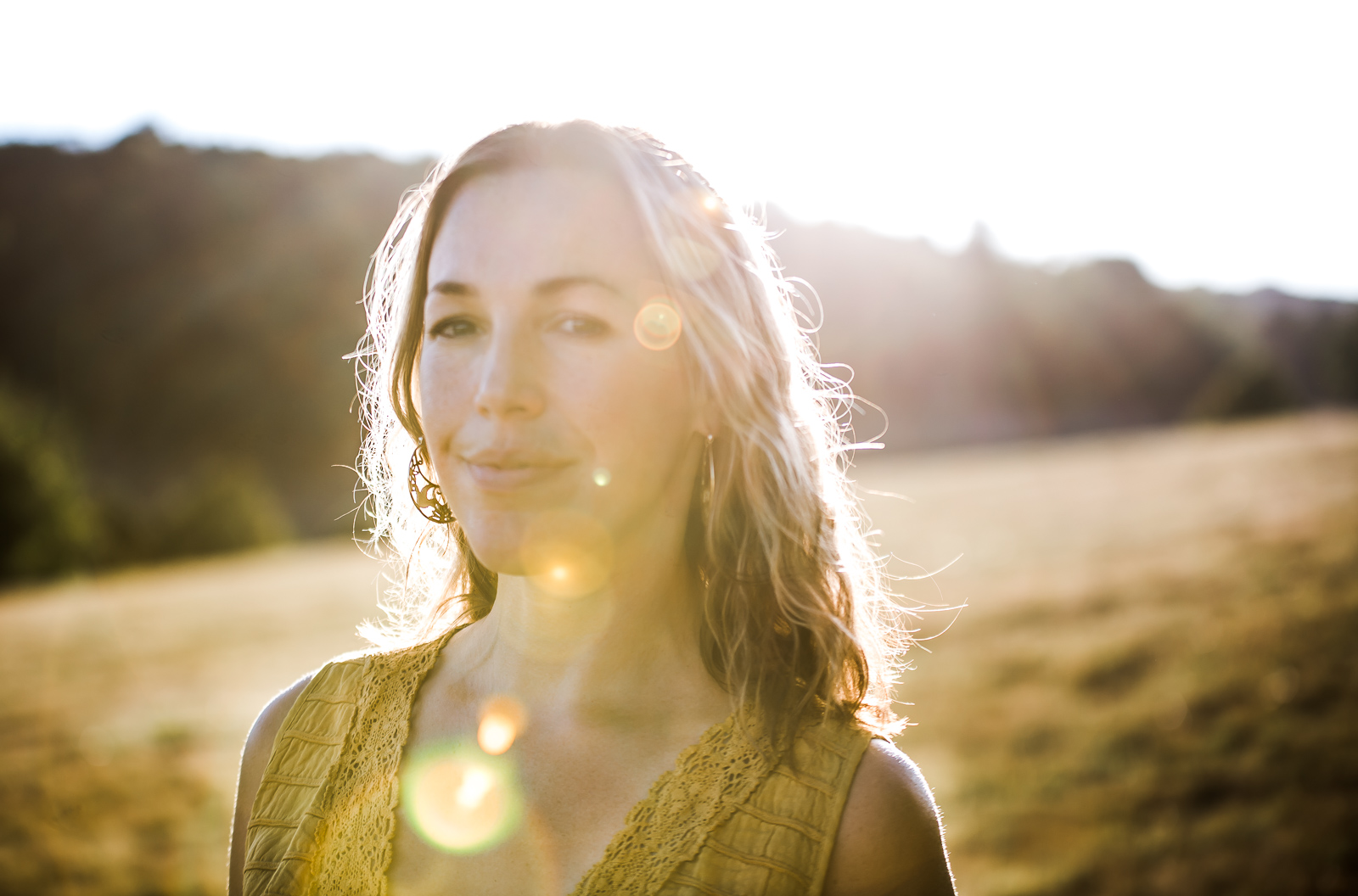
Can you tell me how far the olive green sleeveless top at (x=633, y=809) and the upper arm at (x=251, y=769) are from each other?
0.05 m

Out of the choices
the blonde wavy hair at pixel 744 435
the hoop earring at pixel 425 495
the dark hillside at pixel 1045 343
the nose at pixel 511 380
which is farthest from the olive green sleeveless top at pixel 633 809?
the dark hillside at pixel 1045 343

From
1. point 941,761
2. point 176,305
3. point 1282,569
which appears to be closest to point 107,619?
point 941,761

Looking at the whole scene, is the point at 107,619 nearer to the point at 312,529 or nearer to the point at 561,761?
the point at 561,761

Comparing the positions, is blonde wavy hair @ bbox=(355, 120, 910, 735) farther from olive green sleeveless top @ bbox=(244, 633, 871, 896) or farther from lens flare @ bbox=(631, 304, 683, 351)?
olive green sleeveless top @ bbox=(244, 633, 871, 896)

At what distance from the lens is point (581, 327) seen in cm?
180

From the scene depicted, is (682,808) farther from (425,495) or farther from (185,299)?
(185,299)

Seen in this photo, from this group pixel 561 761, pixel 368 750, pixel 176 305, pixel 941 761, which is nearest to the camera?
pixel 561 761

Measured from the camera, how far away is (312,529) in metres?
77.9

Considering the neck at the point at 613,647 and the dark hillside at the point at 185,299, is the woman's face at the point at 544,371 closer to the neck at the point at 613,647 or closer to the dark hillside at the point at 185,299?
the neck at the point at 613,647

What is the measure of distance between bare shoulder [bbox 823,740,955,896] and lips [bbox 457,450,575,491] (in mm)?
876

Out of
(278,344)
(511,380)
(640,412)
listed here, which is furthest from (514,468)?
(278,344)

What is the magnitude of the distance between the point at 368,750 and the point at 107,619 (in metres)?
16.8

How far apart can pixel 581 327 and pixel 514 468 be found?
1.06 ft

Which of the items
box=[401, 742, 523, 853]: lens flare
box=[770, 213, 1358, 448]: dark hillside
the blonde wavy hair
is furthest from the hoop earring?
box=[770, 213, 1358, 448]: dark hillside
